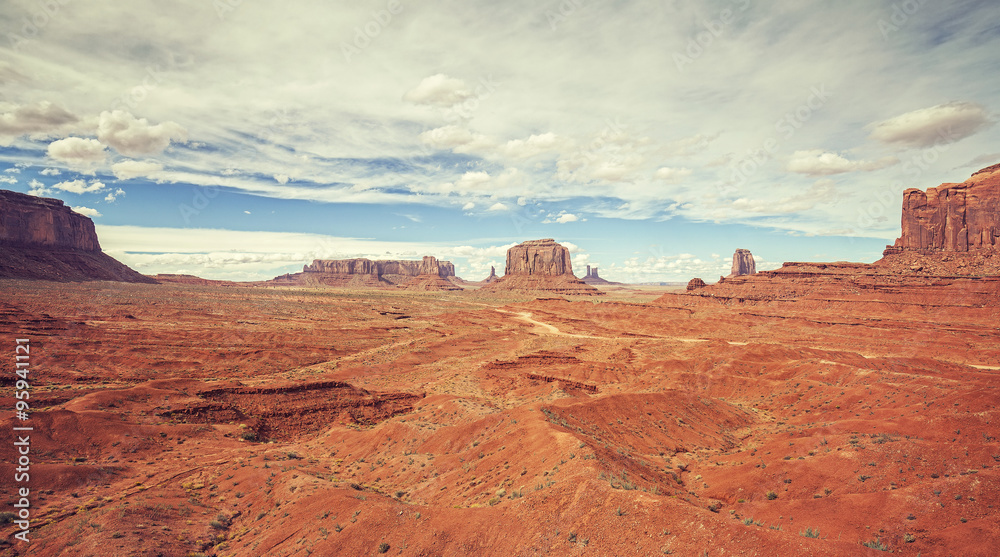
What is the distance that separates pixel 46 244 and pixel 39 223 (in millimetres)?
7373

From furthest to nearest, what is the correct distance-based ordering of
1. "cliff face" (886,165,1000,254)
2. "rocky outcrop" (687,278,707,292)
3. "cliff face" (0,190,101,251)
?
"cliff face" (0,190,101,251) < "rocky outcrop" (687,278,707,292) < "cliff face" (886,165,1000,254)

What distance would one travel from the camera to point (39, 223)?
136 m

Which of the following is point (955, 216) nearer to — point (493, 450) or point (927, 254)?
point (927, 254)

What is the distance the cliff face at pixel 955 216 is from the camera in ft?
265

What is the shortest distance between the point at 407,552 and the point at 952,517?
14.6 metres

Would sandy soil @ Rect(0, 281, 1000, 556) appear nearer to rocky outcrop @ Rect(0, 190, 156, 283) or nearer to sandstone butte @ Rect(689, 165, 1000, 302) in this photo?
sandstone butte @ Rect(689, 165, 1000, 302)

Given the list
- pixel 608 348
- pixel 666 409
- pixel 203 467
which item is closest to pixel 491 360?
pixel 608 348

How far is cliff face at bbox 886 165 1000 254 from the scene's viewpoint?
265 feet

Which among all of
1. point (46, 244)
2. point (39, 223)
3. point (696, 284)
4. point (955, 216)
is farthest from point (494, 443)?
point (39, 223)

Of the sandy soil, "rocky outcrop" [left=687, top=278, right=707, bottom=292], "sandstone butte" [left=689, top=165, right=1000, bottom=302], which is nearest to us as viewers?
the sandy soil

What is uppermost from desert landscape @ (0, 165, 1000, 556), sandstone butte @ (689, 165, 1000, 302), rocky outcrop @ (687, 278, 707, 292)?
sandstone butte @ (689, 165, 1000, 302)

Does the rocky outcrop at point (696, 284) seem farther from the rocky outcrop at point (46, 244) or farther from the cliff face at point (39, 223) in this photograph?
the cliff face at point (39, 223)

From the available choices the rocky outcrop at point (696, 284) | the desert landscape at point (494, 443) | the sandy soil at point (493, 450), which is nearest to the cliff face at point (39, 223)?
the desert landscape at point (494, 443)

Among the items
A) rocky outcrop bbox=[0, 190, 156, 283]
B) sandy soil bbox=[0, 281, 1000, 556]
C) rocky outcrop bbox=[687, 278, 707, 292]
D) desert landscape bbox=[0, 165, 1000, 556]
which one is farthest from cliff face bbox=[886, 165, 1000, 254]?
rocky outcrop bbox=[0, 190, 156, 283]
